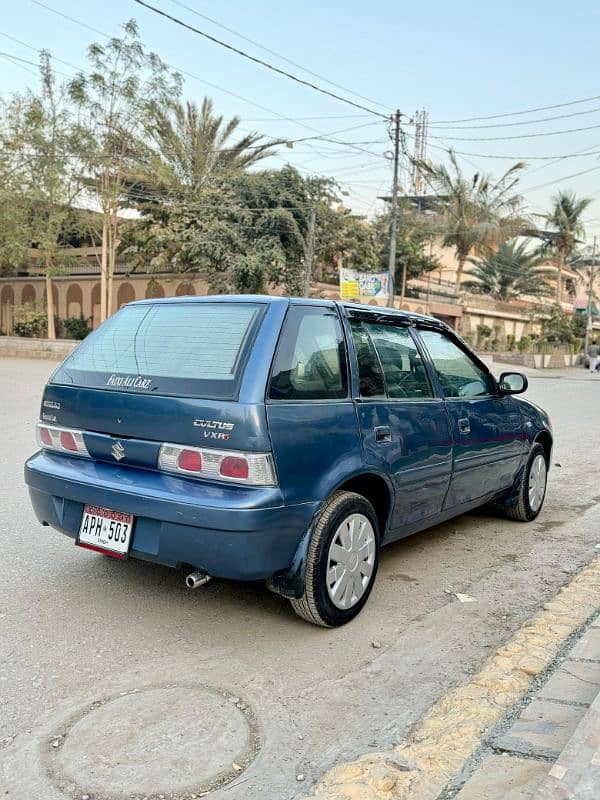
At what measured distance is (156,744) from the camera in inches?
101

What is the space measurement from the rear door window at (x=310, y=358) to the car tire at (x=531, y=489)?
103 inches

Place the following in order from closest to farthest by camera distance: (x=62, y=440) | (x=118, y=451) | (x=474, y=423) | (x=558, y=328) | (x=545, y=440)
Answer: (x=118, y=451) < (x=62, y=440) < (x=474, y=423) < (x=545, y=440) < (x=558, y=328)

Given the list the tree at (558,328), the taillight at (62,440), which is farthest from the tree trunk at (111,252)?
the tree at (558,328)

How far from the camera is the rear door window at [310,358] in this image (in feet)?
11.2

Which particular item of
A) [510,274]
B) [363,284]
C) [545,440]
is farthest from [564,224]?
[545,440]

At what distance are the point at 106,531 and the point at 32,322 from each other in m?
30.3

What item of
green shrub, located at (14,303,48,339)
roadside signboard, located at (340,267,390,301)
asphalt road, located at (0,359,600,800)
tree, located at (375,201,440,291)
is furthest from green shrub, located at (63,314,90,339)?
asphalt road, located at (0,359,600,800)

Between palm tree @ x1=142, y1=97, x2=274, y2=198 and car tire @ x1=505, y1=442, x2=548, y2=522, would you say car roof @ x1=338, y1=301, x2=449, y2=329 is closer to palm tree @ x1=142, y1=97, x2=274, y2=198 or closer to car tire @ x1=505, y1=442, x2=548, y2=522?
car tire @ x1=505, y1=442, x2=548, y2=522

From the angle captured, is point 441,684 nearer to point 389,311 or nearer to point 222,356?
point 222,356

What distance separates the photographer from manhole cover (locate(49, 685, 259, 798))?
2.36 metres

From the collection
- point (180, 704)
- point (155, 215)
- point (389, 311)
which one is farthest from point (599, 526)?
point (155, 215)

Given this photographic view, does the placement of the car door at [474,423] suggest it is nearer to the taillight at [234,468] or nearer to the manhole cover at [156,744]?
the taillight at [234,468]

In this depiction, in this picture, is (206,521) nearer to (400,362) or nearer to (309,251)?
(400,362)

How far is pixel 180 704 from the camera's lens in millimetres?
2832
